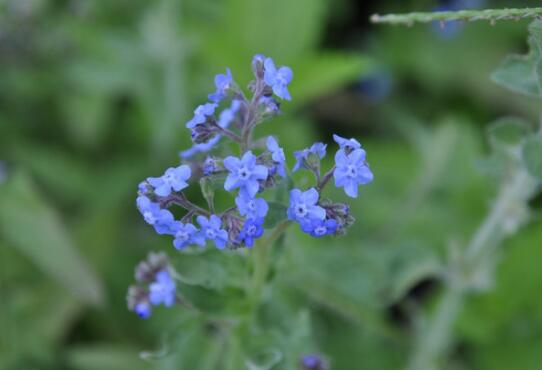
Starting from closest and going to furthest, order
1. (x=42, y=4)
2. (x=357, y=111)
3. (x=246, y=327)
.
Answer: (x=246, y=327) → (x=42, y=4) → (x=357, y=111)

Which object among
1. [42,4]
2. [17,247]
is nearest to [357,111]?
[42,4]

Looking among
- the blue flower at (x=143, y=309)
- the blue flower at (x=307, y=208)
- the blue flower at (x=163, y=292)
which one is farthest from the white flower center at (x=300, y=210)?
the blue flower at (x=143, y=309)

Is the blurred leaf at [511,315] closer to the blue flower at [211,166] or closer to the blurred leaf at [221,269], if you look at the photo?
the blurred leaf at [221,269]

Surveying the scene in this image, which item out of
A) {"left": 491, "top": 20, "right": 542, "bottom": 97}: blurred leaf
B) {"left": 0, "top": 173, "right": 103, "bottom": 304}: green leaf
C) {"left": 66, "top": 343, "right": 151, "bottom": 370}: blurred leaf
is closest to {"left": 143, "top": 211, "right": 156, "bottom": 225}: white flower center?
{"left": 491, "top": 20, "right": 542, "bottom": 97}: blurred leaf

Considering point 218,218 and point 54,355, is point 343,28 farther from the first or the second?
point 218,218

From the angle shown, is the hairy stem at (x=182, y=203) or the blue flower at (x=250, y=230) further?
the hairy stem at (x=182, y=203)

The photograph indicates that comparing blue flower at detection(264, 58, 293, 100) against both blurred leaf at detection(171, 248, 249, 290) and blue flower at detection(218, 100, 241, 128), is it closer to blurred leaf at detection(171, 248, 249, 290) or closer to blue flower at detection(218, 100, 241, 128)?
blue flower at detection(218, 100, 241, 128)
